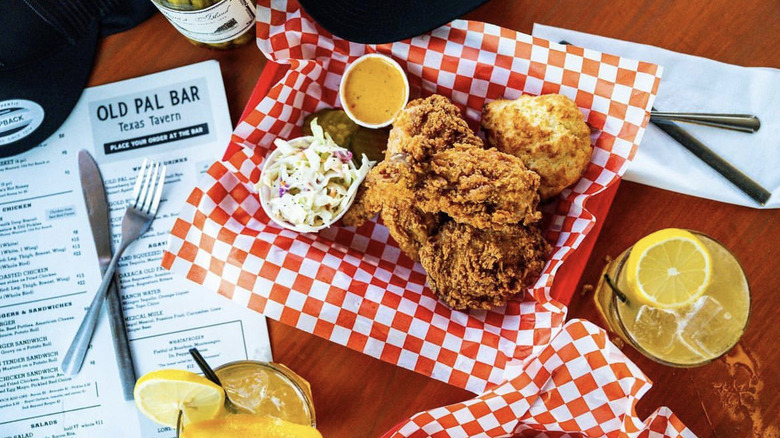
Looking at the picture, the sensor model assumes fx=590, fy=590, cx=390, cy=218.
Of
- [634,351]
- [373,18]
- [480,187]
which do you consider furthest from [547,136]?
[634,351]

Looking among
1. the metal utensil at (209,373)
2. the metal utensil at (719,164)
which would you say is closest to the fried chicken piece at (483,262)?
the metal utensil at (719,164)

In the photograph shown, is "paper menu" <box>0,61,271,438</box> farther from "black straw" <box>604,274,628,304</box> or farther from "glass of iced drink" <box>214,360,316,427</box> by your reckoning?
"black straw" <box>604,274,628,304</box>

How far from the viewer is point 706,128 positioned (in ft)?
5.59

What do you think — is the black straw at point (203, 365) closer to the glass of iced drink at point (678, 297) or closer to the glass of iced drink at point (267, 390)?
the glass of iced drink at point (267, 390)

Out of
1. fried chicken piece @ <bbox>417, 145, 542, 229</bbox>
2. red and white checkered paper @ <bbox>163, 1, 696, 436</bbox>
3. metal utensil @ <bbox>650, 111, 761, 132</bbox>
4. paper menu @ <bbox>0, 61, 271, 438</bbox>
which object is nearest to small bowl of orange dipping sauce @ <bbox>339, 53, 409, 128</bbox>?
red and white checkered paper @ <bbox>163, 1, 696, 436</bbox>

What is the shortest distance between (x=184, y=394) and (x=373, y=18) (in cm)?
110

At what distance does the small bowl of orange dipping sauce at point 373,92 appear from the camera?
1692 mm

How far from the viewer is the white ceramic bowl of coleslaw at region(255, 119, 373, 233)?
5.37 feet

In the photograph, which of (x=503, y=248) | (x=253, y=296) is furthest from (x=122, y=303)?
(x=503, y=248)

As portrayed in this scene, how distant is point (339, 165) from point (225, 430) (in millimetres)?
744

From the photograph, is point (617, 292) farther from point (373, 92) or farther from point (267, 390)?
point (267, 390)

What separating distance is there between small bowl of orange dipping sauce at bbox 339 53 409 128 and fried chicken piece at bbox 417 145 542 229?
0.28m

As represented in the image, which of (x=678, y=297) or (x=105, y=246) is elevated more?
(x=678, y=297)

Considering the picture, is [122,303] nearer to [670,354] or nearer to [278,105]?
[278,105]
